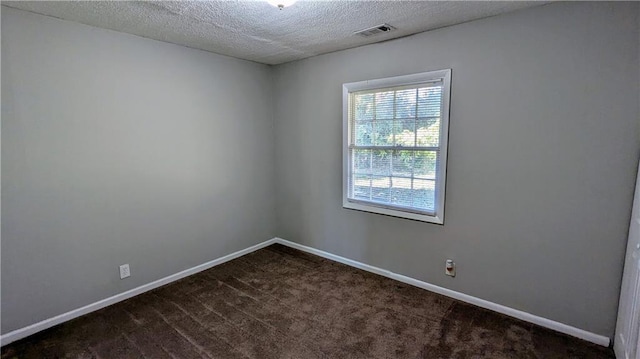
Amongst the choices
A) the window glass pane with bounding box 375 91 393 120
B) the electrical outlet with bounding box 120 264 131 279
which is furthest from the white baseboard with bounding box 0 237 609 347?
the window glass pane with bounding box 375 91 393 120

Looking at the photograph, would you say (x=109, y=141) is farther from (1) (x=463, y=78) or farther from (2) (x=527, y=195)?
(2) (x=527, y=195)

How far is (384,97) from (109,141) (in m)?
2.52

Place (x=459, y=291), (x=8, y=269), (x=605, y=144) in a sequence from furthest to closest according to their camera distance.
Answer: (x=459, y=291), (x=8, y=269), (x=605, y=144)

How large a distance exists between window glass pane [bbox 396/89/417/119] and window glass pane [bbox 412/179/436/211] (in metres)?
0.63

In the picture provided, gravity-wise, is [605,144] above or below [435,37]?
below

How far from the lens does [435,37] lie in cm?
260

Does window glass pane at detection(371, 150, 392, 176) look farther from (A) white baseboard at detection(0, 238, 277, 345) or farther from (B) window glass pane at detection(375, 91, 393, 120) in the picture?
(A) white baseboard at detection(0, 238, 277, 345)

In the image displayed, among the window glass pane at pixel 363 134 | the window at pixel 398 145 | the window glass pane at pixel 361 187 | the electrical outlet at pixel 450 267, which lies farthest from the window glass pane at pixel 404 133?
the electrical outlet at pixel 450 267

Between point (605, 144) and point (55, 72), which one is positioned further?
point (55, 72)

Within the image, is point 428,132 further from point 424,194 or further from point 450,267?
point 450,267

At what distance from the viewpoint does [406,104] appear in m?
2.85

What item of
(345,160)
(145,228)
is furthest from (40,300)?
(345,160)

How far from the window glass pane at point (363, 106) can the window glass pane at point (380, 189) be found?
65cm

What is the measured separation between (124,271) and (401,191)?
2.71m
